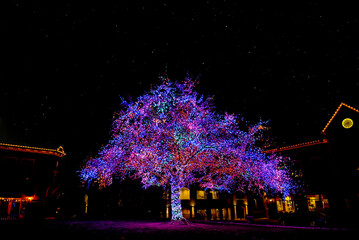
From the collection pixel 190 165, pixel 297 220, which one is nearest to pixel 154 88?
pixel 190 165

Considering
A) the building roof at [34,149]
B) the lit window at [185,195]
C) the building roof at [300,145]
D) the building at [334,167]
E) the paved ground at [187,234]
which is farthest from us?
the lit window at [185,195]

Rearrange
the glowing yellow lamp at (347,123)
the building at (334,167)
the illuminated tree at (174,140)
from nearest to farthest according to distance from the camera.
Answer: the illuminated tree at (174,140)
the building at (334,167)
the glowing yellow lamp at (347,123)

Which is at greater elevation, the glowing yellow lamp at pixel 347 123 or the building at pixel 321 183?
the glowing yellow lamp at pixel 347 123

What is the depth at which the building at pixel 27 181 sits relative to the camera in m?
26.3

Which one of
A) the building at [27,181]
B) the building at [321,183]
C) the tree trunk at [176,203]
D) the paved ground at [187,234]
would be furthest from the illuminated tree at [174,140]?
the building at [27,181]

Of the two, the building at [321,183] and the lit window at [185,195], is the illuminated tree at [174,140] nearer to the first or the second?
the building at [321,183]

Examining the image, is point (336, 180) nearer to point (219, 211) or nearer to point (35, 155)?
point (219, 211)

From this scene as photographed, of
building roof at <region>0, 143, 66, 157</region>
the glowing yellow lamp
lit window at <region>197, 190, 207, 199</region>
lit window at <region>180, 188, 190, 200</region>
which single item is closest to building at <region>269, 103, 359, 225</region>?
the glowing yellow lamp

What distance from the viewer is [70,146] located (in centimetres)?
3234

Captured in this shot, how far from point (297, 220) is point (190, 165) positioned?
309 inches

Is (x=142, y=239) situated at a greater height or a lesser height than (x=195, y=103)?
lesser

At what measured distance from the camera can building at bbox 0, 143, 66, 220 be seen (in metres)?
26.3

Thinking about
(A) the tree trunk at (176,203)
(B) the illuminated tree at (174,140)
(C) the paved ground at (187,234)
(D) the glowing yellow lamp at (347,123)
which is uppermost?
(D) the glowing yellow lamp at (347,123)

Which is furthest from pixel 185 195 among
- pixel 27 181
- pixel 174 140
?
pixel 27 181
